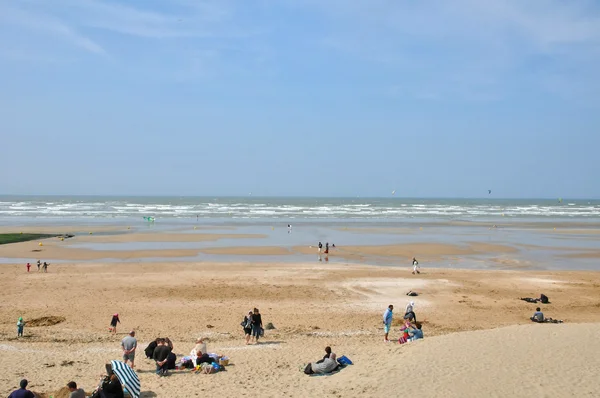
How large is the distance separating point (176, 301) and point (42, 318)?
5.00m

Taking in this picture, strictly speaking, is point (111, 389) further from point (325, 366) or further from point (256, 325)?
point (256, 325)

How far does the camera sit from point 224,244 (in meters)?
41.2

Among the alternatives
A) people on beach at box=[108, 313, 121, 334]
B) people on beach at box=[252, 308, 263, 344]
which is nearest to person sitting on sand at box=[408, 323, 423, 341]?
people on beach at box=[252, 308, 263, 344]

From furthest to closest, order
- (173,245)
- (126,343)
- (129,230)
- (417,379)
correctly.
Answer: (129,230)
(173,245)
(126,343)
(417,379)

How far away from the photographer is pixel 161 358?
1198 centimetres

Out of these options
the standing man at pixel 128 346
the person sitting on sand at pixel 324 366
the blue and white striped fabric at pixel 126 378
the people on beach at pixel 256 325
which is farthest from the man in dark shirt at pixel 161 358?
the person sitting on sand at pixel 324 366

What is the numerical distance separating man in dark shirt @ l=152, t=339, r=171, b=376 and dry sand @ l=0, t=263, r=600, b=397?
0.36 metres

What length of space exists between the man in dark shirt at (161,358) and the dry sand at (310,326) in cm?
36

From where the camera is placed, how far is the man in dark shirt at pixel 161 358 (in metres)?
11.9

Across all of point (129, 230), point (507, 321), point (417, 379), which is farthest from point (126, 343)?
point (129, 230)

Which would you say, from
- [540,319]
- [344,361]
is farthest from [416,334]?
[540,319]

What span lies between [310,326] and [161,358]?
6263 millimetres

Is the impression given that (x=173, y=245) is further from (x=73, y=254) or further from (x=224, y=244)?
(x=73, y=254)

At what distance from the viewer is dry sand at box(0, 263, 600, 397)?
1055cm
